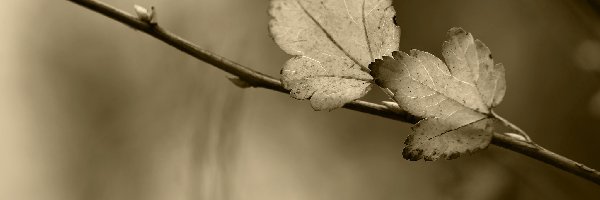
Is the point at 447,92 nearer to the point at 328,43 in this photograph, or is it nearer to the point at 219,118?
the point at 328,43

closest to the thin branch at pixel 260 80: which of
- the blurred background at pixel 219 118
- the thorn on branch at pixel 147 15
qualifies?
the thorn on branch at pixel 147 15

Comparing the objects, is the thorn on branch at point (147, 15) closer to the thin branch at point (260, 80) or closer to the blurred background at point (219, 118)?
the thin branch at point (260, 80)

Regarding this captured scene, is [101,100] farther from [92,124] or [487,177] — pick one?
[487,177]

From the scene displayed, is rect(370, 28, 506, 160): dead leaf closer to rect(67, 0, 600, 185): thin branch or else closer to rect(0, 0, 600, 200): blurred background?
rect(67, 0, 600, 185): thin branch

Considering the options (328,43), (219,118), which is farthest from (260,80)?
(219,118)

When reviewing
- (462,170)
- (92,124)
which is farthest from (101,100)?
(462,170)
